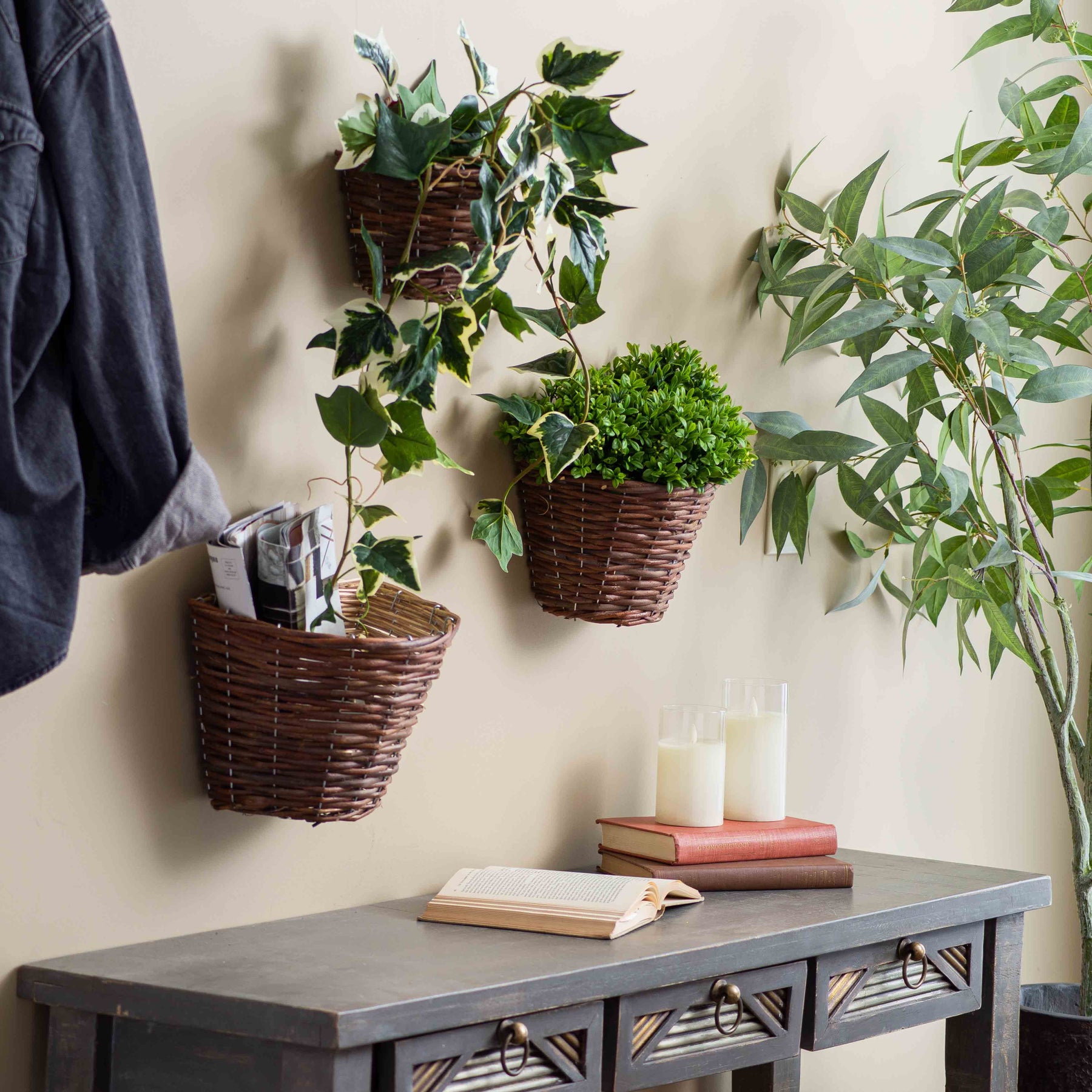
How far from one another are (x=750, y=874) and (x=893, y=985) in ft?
0.64

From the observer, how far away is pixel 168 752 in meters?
1.24

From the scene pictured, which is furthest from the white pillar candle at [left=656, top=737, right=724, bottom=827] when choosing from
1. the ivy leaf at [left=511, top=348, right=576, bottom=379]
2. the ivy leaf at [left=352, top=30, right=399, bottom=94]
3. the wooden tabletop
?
the ivy leaf at [left=352, top=30, right=399, bottom=94]

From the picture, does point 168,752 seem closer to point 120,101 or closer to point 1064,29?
point 120,101

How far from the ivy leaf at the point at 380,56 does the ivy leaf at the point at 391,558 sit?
17.5 inches

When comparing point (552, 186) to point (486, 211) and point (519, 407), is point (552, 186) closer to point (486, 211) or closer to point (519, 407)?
point (486, 211)

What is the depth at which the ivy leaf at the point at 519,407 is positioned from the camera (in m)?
1.43

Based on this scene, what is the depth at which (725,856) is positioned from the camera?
1506mm

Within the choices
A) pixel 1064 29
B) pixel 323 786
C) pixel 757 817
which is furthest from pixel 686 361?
pixel 1064 29

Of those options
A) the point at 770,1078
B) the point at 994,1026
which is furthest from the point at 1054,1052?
the point at 770,1078

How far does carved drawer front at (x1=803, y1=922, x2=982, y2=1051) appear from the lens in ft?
4.51

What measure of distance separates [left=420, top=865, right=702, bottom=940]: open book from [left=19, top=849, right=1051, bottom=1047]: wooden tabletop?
0.04 feet

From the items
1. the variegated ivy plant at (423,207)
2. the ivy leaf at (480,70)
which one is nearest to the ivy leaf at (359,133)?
the variegated ivy plant at (423,207)

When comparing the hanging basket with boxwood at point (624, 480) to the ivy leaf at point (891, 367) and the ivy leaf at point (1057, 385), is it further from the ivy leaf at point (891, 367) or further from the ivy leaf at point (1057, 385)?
the ivy leaf at point (1057, 385)

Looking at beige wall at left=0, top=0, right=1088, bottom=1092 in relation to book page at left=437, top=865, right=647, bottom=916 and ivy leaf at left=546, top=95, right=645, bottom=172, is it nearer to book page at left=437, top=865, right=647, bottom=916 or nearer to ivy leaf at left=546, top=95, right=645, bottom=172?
book page at left=437, top=865, right=647, bottom=916
